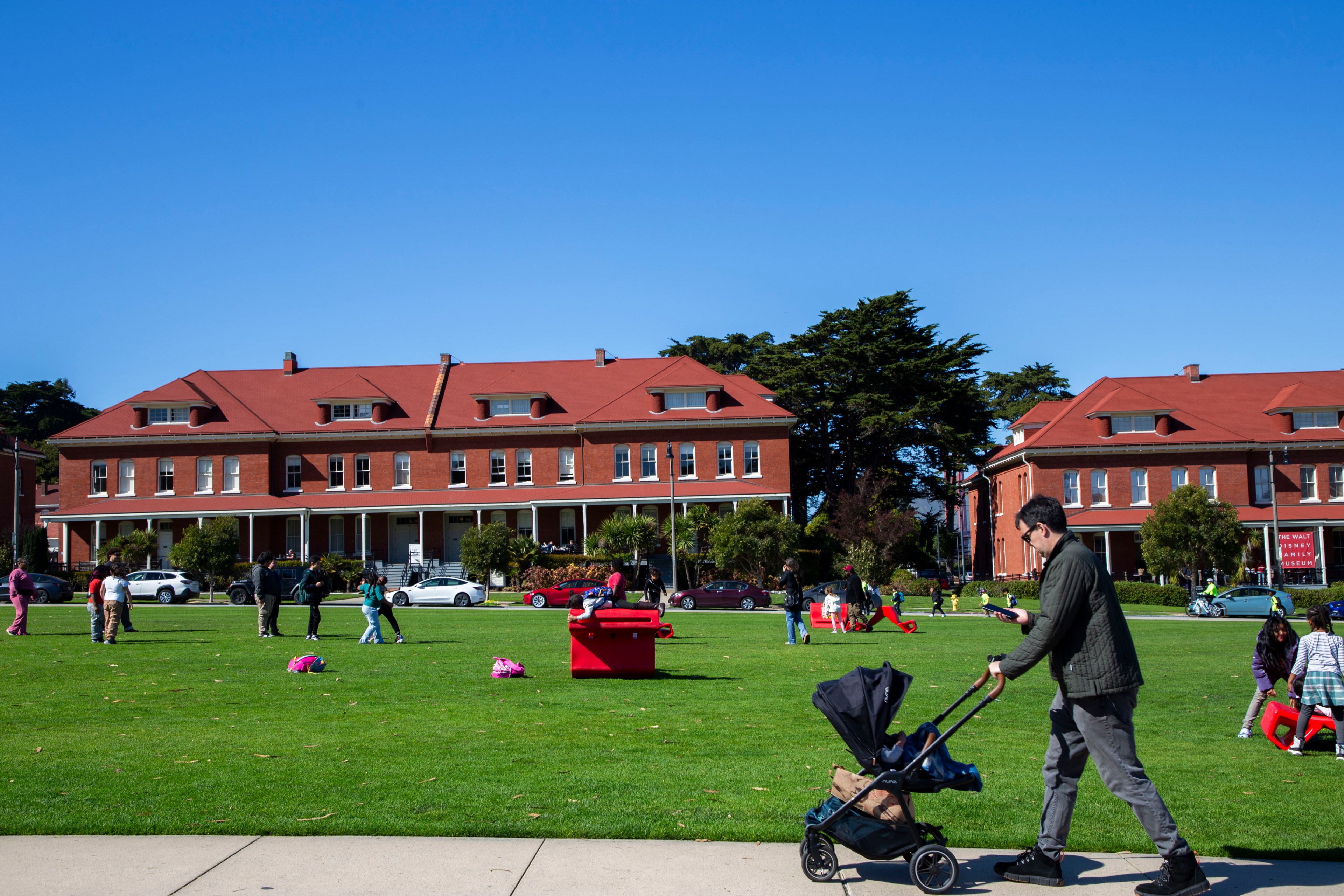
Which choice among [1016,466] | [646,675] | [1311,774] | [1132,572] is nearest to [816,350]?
[1016,466]

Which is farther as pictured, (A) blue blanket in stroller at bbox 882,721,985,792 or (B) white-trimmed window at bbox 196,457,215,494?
(B) white-trimmed window at bbox 196,457,215,494

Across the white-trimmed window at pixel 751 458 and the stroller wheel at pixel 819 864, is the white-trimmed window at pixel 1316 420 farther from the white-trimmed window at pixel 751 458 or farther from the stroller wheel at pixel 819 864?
the stroller wheel at pixel 819 864

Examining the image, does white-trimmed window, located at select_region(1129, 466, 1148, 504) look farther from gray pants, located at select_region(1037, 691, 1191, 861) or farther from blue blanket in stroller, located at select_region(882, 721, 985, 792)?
blue blanket in stroller, located at select_region(882, 721, 985, 792)

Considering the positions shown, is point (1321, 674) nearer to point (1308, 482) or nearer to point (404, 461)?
point (404, 461)

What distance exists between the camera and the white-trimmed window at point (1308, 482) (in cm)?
5641

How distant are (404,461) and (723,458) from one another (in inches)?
678

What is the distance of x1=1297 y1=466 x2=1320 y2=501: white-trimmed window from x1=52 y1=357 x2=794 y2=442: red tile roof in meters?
27.5

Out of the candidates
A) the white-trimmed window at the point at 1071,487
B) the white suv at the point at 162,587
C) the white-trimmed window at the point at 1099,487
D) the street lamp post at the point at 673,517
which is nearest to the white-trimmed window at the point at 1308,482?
the white-trimmed window at the point at 1099,487

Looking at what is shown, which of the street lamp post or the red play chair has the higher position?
the street lamp post

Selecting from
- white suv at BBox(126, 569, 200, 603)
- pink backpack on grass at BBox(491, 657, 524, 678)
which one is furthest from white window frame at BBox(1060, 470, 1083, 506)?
pink backpack on grass at BBox(491, 657, 524, 678)

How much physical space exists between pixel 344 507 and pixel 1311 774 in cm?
5076

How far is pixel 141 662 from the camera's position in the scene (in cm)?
1588

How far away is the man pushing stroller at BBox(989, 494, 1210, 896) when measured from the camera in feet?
18.2

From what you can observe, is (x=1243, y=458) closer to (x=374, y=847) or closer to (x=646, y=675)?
(x=646, y=675)
